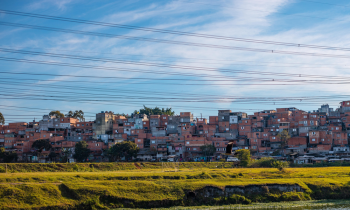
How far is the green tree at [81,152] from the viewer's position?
71.7m

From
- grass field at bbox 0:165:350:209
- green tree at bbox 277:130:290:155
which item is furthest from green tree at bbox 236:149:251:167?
green tree at bbox 277:130:290:155

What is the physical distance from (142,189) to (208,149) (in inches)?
1471

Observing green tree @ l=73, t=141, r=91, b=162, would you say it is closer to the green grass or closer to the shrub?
the green grass

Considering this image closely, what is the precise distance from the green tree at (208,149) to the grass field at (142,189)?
2744cm

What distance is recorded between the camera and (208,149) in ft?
239

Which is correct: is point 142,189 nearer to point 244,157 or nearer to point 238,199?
point 238,199

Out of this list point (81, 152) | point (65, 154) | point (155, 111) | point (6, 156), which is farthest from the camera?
point (155, 111)

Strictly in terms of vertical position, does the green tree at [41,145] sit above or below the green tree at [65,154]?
above

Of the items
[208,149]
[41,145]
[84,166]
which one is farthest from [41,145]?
[208,149]

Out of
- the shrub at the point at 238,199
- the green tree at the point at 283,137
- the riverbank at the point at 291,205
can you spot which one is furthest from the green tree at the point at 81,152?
the shrub at the point at 238,199

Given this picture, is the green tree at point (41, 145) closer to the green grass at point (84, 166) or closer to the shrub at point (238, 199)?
the green grass at point (84, 166)

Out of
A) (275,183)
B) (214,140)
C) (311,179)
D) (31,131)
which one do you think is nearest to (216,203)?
(275,183)

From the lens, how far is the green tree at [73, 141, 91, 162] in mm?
71731

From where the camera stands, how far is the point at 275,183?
131 ft
